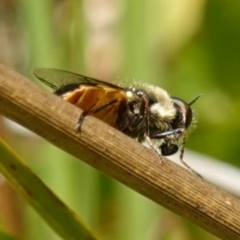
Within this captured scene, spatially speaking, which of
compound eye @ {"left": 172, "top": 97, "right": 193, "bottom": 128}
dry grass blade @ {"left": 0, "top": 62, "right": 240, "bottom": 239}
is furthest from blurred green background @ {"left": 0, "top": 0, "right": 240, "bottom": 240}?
dry grass blade @ {"left": 0, "top": 62, "right": 240, "bottom": 239}

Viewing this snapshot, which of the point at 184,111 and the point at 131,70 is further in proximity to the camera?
the point at 131,70

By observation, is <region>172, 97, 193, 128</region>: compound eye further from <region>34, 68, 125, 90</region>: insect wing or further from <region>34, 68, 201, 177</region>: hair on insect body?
<region>34, 68, 125, 90</region>: insect wing

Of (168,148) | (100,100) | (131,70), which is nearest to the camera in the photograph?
(100,100)

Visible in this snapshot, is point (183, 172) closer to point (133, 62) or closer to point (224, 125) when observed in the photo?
point (133, 62)

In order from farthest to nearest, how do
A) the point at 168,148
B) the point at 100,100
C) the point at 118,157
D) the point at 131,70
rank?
the point at 131,70, the point at 168,148, the point at 100,100, the point at 118,157

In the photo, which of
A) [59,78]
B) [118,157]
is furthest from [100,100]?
[118,157]

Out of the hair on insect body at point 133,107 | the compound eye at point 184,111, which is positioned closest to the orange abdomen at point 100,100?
the hair on insect body at point 133,107

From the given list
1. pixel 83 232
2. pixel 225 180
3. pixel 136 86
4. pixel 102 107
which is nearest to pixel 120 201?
pixel 225 180

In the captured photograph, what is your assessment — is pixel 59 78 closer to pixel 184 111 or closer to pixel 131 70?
pixel 184 111
